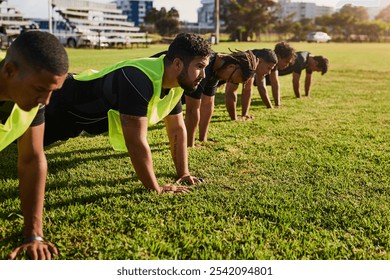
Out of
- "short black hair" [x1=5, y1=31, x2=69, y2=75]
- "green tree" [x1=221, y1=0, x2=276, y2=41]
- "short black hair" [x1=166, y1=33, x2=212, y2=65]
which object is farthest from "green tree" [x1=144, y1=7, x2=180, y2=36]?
"short black hair" [x1=5, y1=31, x2=69, y2=75]

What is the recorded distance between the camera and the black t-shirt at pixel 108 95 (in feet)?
9.83

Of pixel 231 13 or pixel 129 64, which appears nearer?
pixel 129 64

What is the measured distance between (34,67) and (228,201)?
1847 millimetres

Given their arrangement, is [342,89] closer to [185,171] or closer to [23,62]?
[185,171]

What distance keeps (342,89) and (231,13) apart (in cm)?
5905

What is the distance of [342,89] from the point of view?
10414 millimetres

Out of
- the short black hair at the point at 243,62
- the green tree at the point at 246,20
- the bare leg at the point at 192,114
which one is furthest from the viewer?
the green tree at the point at 246,20

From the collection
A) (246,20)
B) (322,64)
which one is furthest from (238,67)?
(246,20)

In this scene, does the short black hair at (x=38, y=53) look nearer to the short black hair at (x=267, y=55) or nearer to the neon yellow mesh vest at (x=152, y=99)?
the neon yellow mesh vest at (x=152, y=99)

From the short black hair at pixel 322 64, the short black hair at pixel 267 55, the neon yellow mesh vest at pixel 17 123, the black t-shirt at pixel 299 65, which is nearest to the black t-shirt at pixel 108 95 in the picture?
the neon yellow mesh vest at pixel 17 123

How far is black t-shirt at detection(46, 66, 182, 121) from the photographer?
9.83 feet

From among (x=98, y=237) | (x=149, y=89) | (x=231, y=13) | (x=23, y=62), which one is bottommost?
(x=98, y=237)

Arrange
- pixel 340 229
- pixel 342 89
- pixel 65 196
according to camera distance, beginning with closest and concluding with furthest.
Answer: pixel 340 229
pixel 65 196
pixel 342 89

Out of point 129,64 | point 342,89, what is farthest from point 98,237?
point 342,89
